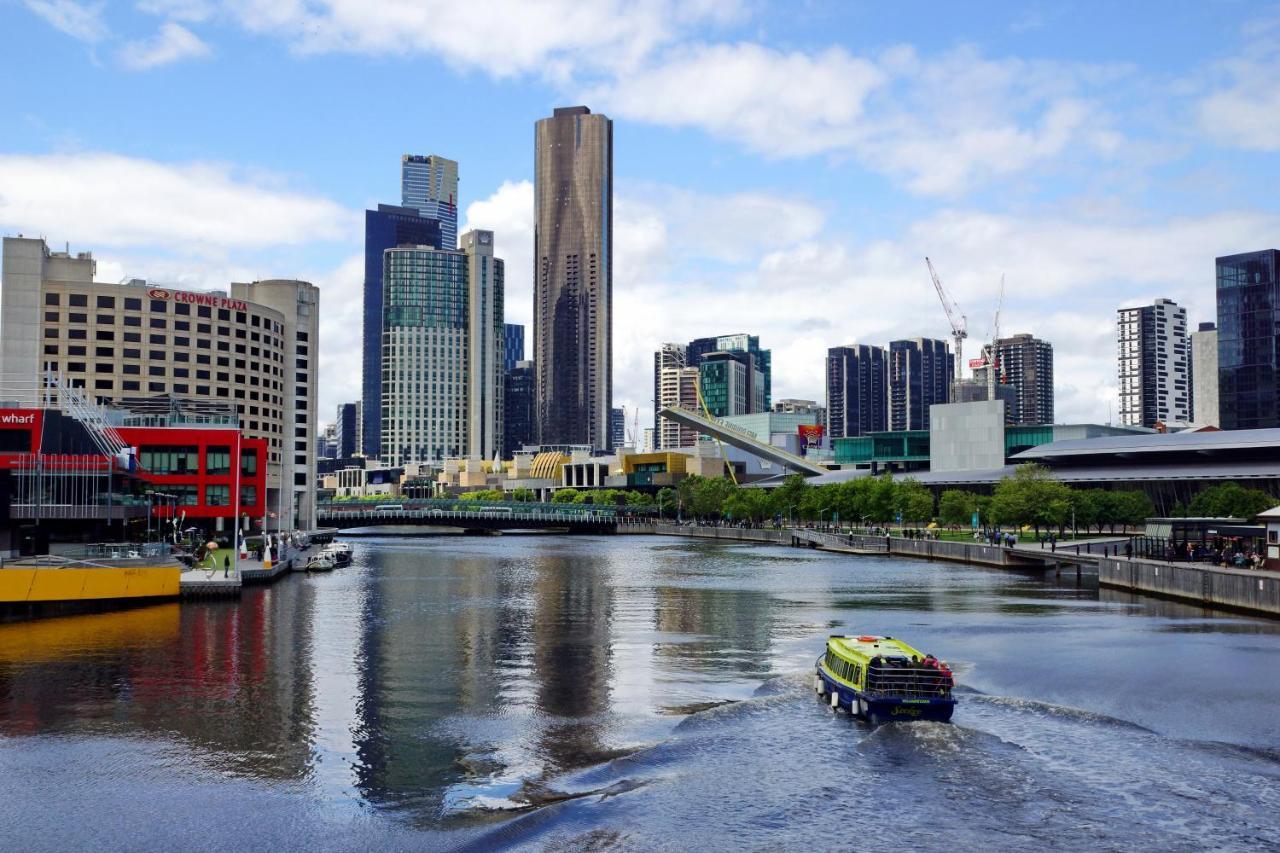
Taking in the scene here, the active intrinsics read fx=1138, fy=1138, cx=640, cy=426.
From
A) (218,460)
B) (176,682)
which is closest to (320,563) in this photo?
(218,460)

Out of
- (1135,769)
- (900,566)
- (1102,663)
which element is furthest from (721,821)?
(900,566)

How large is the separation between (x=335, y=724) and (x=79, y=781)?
9.87m

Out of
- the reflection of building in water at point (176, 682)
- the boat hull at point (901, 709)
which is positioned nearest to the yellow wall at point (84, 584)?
the reflection of building in water at point (176, 682)

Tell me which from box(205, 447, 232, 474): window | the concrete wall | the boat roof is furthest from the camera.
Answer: box(205, 447, 232, 474): window

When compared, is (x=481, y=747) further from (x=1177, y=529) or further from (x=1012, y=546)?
(x=1012, y=546)

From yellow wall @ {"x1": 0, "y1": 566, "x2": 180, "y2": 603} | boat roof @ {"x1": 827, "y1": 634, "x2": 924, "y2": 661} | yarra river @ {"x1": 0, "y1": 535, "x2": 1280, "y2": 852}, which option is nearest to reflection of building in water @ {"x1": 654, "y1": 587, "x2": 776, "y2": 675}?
yarra river @ {"x1": 0, "y1": 535, "x2": 1280, "y2": 852}

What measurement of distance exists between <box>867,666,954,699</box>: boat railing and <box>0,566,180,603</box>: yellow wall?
5937cm

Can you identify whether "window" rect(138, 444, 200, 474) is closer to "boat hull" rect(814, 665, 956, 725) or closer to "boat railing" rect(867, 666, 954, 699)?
"boat hull" rect(814, 665, 956, 725)

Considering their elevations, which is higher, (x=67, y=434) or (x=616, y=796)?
(x=67, y=434)

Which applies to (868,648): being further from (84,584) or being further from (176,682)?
(84,584)

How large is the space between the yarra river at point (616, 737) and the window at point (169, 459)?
7172 cm

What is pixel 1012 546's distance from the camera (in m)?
138

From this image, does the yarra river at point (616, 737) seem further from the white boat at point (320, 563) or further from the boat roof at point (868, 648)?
the white boat at point (320, 563)

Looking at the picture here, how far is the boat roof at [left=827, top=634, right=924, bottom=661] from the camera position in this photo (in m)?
44.6
